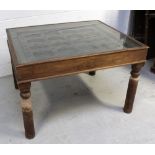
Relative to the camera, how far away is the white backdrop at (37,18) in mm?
1919

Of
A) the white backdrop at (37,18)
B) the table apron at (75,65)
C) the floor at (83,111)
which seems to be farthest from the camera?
the white backdrop at (37,18)

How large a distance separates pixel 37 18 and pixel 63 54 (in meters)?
0.90

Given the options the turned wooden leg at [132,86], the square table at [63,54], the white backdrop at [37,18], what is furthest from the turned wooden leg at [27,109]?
the white backdrop at [37,18]

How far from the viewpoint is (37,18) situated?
2014 mm

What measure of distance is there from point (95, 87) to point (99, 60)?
669 millimetres

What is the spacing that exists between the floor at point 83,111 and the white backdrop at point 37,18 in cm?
20

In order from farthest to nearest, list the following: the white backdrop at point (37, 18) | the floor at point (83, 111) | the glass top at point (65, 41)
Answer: the white backdrop at point (37, 18) < the floor at point (83, 111) < the glass top at point (65, 41)

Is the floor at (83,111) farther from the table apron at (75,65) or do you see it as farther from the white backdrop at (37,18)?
the table apron at (75,65)

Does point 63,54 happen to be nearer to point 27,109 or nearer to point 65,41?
Answer: point 65,41

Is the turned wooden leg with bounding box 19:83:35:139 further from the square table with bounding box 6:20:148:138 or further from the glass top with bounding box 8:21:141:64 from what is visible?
the glass top with bounding box 8:21:141:64

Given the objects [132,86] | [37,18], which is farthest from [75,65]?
[37,18]

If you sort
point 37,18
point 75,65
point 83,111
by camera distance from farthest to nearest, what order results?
point 37,18
point 83,111
point 75,65
